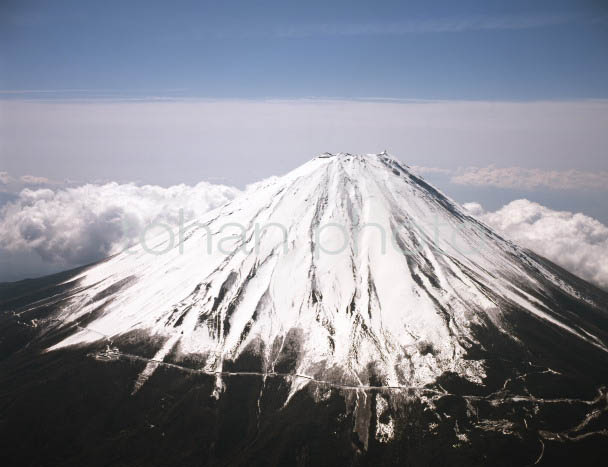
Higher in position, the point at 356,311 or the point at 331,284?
the point at 331,284

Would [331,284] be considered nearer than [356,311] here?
No

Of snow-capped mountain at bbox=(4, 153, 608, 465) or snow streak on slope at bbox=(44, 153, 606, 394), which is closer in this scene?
snow-capped mountain at bbox=(4, 153, 608, 465)

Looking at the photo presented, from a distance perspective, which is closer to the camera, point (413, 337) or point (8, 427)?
point (8, 427)

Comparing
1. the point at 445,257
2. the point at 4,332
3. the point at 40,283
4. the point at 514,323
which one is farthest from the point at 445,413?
the point at 40,283

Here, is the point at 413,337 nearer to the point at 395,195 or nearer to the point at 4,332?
the point at 395,195
